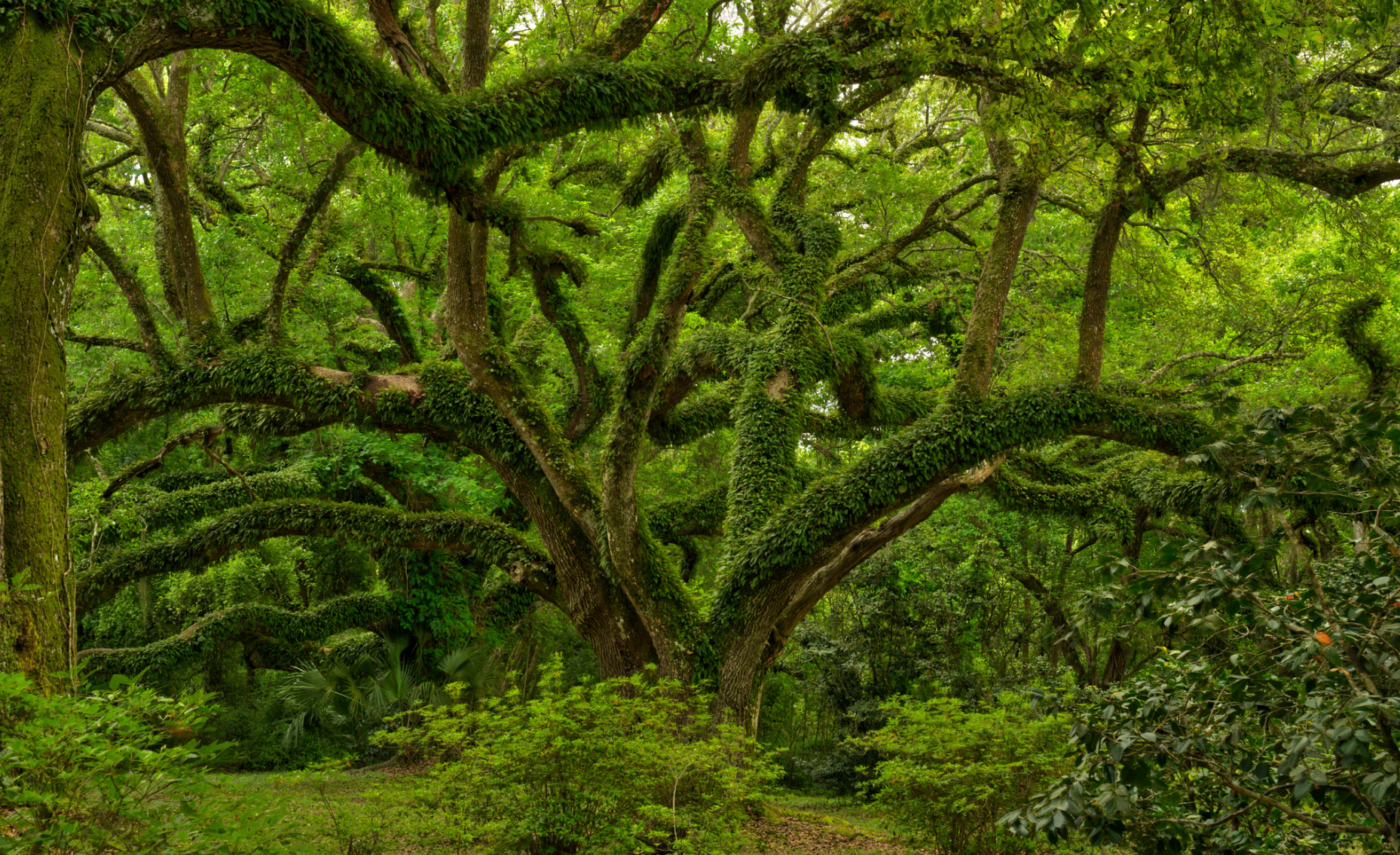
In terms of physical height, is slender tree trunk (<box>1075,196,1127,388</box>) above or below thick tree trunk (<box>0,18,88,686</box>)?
above

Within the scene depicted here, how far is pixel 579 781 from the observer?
631 cm

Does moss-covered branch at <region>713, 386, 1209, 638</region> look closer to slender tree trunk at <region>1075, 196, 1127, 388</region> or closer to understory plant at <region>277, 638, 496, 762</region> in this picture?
slender tree trunk at <region>1075, 196, 1127, 388</region>

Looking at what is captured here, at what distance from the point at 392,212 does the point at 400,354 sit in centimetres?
245

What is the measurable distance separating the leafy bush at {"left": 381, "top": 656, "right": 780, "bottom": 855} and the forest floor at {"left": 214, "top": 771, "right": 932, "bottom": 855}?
225 mm

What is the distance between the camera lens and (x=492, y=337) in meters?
9.16

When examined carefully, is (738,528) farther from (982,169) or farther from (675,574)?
(982,169)

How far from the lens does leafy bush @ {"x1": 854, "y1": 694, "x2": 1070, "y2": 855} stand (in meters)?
7.46

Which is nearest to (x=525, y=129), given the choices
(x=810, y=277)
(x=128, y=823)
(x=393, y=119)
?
(x=393, y=119)

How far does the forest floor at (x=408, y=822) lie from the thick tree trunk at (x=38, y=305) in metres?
1.34

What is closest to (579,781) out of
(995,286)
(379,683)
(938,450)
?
(938,450)

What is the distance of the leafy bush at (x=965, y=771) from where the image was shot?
24.5 feet

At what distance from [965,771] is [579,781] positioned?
295 centimetres

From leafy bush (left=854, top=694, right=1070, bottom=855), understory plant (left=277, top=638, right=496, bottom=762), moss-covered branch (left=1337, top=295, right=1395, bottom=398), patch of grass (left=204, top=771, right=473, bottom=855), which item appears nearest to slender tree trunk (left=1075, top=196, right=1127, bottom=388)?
leafy bush (left=854, top=694, right=1070, bottom=855)

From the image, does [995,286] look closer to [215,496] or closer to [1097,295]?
[1097,295]
